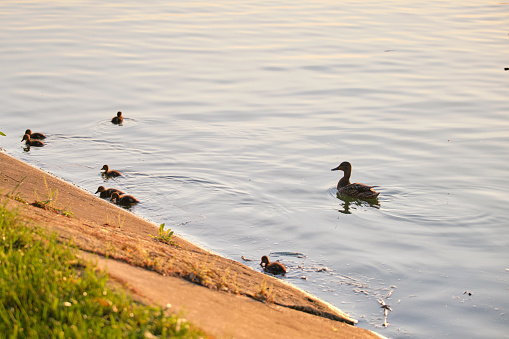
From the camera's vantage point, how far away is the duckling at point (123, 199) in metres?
11.4

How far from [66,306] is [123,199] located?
6.57 m

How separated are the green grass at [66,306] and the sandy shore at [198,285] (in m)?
0.34

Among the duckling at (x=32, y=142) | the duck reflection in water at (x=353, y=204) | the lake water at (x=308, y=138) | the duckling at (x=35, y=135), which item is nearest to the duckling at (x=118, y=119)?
the lake water at (x=308, y=138)

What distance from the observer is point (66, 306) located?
5008mm

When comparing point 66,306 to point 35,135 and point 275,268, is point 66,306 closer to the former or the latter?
point 275,268

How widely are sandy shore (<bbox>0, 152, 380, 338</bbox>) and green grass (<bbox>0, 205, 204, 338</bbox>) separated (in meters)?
0.34

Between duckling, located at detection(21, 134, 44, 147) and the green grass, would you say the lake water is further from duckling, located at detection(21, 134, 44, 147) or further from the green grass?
the green grass

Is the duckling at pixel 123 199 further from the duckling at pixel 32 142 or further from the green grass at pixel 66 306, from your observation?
the green grass at pixel 66 306

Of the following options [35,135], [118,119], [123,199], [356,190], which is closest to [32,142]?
[35,135]

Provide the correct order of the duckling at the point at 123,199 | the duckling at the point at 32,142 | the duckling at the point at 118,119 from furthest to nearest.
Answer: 1. the duckling at the point at 118,119
2. the duckling at the point at 32,142
3. the duckling at the point at 123,199

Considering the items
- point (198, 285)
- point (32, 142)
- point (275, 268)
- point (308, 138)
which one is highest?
point (308, 138)

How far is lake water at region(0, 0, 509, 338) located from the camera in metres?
9.46

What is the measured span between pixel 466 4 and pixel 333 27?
11604 mm

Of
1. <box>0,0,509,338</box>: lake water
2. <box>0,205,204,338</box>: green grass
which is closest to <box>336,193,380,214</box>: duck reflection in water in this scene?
<box>0,0,509,338</box>: lake water
